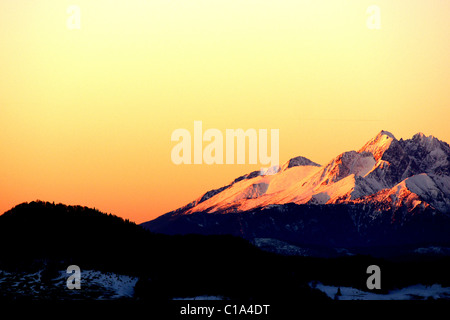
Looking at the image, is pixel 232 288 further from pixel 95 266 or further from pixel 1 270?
pixel 1 270

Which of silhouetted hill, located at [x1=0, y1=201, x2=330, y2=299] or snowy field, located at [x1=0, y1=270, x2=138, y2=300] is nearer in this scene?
snowy field, located at [x1=0, y1=270, x2=138, y2=300]

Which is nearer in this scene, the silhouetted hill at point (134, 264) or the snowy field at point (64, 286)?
the snowy field at point (64, 286)

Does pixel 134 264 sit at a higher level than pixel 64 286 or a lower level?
higher

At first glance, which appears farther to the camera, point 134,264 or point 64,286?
→ point 134,264

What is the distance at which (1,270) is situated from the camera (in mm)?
181250

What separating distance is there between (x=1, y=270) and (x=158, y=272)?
30115 mm
